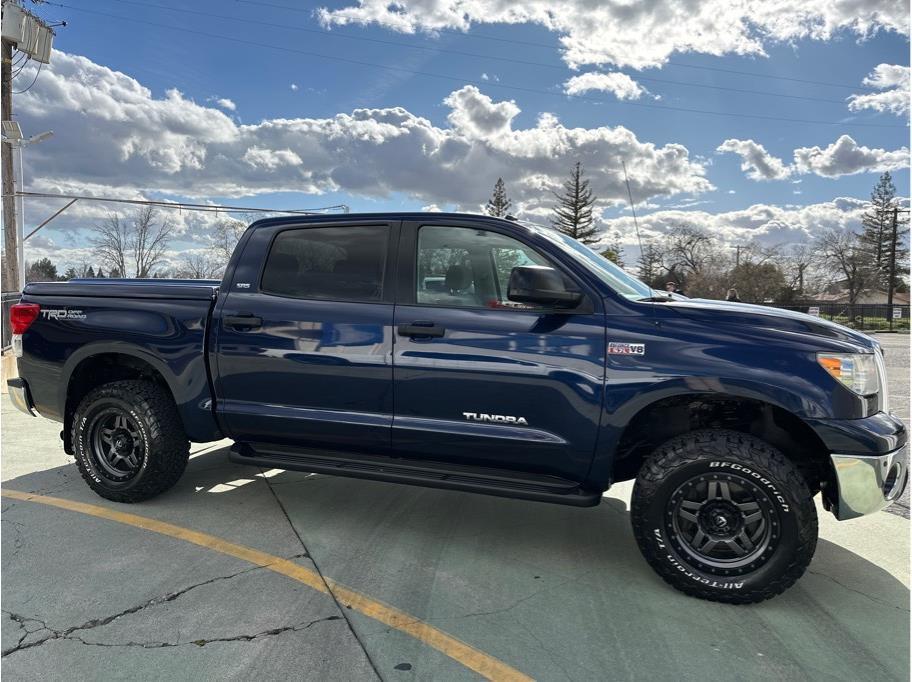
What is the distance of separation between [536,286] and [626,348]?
58 centimetres

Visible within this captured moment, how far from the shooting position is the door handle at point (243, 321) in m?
4.15

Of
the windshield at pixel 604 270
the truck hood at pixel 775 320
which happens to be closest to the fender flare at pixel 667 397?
the truck hood at pixel 775 320

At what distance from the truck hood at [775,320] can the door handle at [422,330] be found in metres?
1.24

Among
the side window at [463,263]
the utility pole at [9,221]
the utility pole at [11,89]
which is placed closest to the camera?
the side window at [463,263]

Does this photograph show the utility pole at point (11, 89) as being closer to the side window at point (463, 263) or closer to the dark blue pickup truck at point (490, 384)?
the dark blue pickup truck at point (490, 384)

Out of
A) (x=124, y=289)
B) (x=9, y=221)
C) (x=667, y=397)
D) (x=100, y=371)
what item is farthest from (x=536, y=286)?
(x=9, y=221)

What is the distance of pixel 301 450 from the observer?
4219 millimetres

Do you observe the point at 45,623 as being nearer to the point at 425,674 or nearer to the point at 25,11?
the point at 425,674

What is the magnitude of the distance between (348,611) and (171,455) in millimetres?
2112

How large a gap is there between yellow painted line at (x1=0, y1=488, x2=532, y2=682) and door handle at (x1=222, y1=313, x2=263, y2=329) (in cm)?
132

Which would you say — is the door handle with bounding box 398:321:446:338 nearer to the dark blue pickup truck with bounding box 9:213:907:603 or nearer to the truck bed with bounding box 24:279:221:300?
the dark blue pickup truck with bounding box 9:213:907:603

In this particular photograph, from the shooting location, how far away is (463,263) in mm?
3924

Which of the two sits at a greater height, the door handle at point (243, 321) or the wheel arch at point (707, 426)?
the door handle at point (243, 321)

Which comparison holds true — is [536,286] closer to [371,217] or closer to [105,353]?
[371,217]
